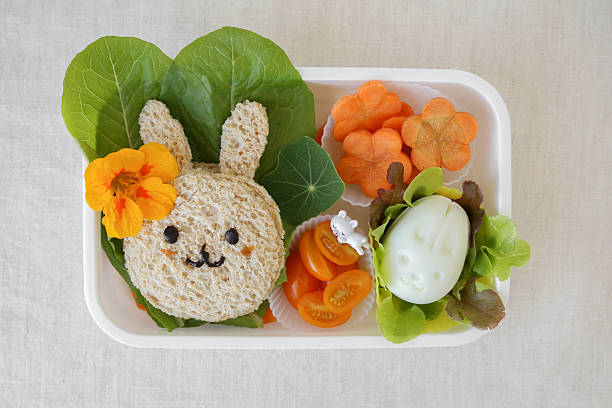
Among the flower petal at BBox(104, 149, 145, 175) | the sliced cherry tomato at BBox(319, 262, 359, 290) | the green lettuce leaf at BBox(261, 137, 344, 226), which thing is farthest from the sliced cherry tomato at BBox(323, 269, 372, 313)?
the flower petal at BBox(104, 149, 145, 175)

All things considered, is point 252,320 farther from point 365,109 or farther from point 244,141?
point 365,109

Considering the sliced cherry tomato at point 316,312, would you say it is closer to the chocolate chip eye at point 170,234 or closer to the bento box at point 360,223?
the bento box at point 360,223

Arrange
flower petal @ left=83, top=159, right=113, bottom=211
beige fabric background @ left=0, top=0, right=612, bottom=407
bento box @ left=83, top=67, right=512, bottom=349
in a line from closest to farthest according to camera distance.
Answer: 1. flower petal @ left=83, top=159, right=113, bottom=211
2. bento box @ left=83, top=67, right=512, bottom=349
3. beige fabric background @ left=0, top=0, right=612, bottom=407

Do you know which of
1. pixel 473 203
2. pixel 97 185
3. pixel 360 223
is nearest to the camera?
pixel 97 185

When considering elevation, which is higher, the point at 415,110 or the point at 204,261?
the point at 415,110

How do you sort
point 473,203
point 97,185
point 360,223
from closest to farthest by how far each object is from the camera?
1. point 97,185
2. point 473,203
3. point 360,223

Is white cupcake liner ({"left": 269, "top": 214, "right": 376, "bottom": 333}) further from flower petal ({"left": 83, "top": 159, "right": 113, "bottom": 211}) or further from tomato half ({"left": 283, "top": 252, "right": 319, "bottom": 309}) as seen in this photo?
flower petal ({"left": 83, "top": 159, "right": 113, "bottom": 211})

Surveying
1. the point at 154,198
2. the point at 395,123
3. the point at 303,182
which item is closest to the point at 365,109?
the point at 395,123
